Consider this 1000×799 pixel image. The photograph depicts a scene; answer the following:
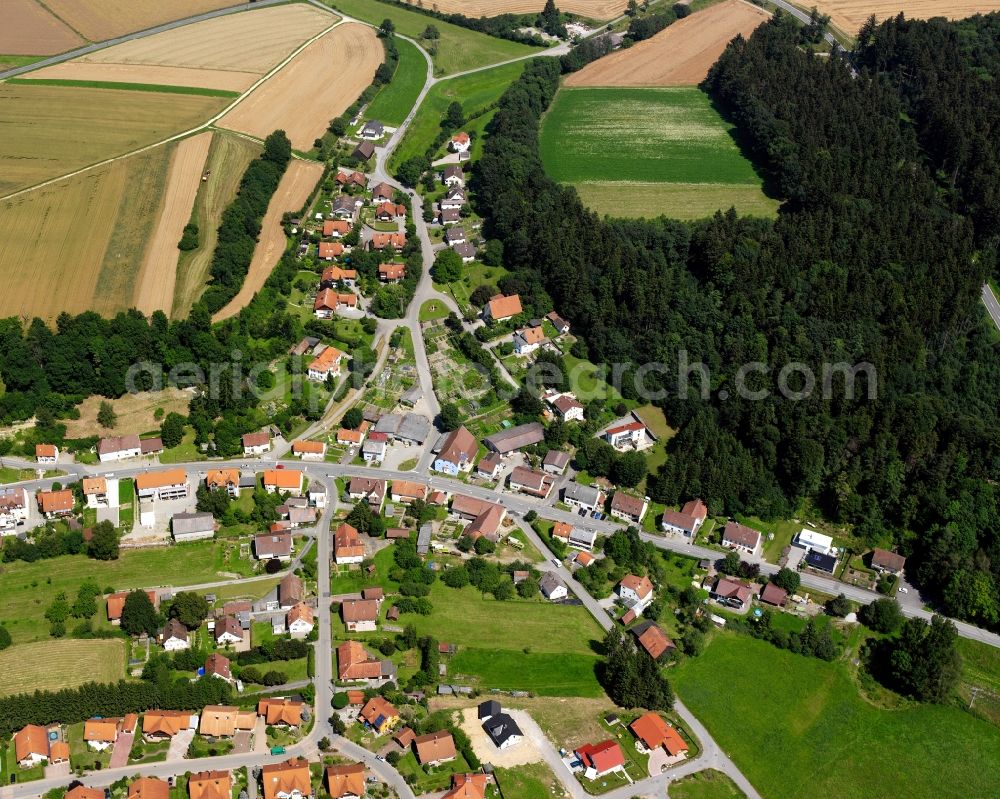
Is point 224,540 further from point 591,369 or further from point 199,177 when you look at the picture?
point 199,177

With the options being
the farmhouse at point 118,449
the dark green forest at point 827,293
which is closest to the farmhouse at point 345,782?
the dark green forest at point 827,293

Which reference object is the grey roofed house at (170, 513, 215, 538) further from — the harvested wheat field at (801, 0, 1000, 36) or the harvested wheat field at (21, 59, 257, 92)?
the harvested wheat field at (801, 0, 1000, 36)

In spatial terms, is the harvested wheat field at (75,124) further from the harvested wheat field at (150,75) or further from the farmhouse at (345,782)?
the farmhouse at (345,782)

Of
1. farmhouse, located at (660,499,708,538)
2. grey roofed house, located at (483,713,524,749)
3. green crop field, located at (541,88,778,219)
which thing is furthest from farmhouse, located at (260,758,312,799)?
green crop field, located at (541,88,778,219)

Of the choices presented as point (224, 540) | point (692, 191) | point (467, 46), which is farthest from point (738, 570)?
point (467, 46)

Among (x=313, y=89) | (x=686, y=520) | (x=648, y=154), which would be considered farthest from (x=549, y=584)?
(x=313, y=89)
